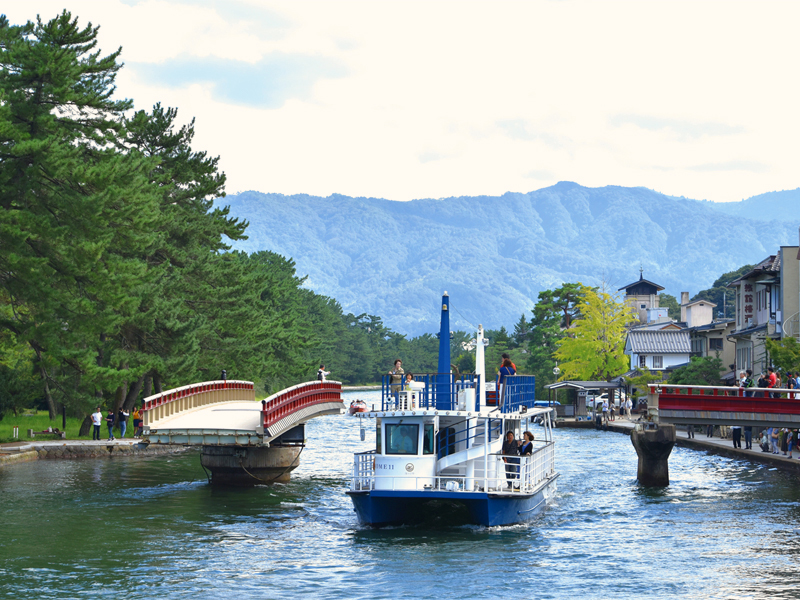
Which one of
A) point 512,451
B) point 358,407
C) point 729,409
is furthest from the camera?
point 729,409

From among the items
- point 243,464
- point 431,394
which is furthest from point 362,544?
point 243,464

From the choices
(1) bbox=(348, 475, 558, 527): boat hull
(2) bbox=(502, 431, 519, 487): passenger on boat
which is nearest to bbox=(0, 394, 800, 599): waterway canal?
(1) bbox=(348, 475, 558, 527): boat hull

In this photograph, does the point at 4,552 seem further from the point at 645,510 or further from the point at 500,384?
the point at 645,510

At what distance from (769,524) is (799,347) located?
61.0ft

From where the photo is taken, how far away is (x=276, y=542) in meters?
30.2

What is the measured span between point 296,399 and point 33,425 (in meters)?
27.6

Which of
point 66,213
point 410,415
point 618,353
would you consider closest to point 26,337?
point 66,213

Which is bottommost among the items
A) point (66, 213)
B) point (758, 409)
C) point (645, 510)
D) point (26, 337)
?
point (645, 510)

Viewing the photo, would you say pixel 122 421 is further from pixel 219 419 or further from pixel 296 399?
pixel 296 399

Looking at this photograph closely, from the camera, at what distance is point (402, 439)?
3081 cm

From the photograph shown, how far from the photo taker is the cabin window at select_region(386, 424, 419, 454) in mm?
30734

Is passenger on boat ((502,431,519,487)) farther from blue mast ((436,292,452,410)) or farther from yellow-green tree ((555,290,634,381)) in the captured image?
yellow-green tree ((555,290,634,381))

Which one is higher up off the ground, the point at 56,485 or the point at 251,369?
the point at 251,369

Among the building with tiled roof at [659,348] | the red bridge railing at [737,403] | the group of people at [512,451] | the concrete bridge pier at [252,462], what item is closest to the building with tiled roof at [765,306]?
the red bridge railing at [737,403]
